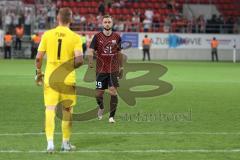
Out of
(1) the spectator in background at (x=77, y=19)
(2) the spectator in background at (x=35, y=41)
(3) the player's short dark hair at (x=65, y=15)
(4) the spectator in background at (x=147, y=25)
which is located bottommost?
(2) the spectator in background at (x=35, y=41)

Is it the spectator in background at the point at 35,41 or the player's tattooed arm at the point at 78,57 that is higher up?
the player's tattooed arm at the point at 78,57

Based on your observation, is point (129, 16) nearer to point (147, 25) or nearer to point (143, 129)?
point (147, 25)

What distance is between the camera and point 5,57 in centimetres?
4256

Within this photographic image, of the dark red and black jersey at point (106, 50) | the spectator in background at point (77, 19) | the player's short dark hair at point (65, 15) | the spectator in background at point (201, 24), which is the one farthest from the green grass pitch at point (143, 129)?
the spectator in background at point (201, 24)

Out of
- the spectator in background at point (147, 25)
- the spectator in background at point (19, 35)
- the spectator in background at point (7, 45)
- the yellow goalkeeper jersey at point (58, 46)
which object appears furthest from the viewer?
the spectator in background at point (147, 25)

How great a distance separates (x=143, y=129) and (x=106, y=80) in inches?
64.7

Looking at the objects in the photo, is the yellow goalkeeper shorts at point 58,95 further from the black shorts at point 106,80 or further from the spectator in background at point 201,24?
the spectator in background at point 201,24

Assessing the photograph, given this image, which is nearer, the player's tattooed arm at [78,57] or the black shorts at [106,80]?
the player's tattooed arm at [78,57]

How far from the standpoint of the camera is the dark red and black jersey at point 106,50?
13.0 metres

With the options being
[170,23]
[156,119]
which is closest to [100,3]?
[170,23]

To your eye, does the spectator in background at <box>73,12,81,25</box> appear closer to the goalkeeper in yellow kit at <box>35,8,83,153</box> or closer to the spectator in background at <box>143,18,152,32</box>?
the spectator in background at <box>143,18,152,32</box>

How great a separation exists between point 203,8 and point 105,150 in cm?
4031

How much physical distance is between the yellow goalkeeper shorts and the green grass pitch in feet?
2.59

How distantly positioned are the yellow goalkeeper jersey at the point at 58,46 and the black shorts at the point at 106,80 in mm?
3580
